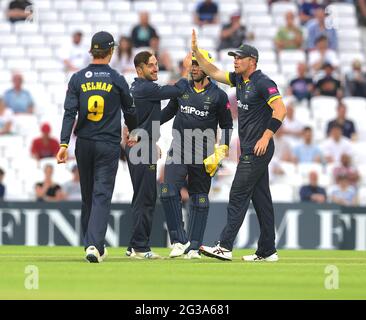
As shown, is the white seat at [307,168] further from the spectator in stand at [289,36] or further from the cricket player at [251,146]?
the cricket player at [251,146]

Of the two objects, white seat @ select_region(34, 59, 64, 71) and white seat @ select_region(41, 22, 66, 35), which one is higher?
white seat @ select_region(41, 22, 66, 35)

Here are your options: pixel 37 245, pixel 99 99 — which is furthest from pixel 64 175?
pixel 99 99

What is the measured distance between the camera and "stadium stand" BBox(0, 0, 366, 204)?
20.3 metres

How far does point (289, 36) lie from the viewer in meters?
23.5

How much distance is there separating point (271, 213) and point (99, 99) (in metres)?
2.17

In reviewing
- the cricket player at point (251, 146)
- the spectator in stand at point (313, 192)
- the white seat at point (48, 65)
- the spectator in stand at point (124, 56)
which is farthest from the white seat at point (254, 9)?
the cricket player at point (251, 146)

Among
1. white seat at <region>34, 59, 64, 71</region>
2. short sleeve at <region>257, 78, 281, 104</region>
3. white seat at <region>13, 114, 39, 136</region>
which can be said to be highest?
white seat at <region>34, 59, 64, 71</region>

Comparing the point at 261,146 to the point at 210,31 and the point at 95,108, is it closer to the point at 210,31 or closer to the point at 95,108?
the point at 95,108

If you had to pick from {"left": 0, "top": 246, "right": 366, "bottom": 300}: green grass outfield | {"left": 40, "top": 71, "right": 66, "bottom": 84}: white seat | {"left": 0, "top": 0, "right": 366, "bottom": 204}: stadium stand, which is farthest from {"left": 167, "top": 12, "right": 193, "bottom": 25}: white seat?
{"left": 0, "top": 246, "right": 366, "bottom": 300}: green grass outfield

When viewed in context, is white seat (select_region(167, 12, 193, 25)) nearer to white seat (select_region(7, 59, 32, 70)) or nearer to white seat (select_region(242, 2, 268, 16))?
white seat (select_region(242, 2, 268, 16))

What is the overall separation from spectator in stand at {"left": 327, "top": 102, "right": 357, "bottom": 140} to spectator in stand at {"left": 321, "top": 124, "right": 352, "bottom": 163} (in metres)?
0.34

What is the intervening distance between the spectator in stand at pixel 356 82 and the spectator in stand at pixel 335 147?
195 cm

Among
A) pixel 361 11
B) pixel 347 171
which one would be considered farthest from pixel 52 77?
pixel 361 11

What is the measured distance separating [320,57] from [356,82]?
2.78ft
